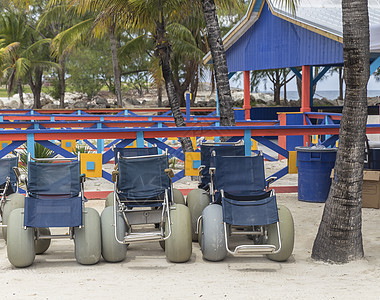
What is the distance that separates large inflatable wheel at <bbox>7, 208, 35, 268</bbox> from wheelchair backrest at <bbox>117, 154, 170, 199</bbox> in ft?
3.27

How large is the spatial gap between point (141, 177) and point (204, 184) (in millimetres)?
1318

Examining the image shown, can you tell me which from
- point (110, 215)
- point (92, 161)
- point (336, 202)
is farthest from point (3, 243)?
point (336, 202)

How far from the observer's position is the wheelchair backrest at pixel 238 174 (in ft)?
20.4

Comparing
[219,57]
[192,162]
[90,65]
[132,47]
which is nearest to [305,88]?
[219,57]

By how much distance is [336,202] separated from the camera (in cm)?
578

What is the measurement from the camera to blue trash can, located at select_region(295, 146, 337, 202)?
863 cm

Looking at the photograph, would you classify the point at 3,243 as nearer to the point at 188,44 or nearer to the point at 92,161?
the point at 92,161

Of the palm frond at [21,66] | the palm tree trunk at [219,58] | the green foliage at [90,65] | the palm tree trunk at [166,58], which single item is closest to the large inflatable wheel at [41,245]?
the palm tree trunk at [219,58]

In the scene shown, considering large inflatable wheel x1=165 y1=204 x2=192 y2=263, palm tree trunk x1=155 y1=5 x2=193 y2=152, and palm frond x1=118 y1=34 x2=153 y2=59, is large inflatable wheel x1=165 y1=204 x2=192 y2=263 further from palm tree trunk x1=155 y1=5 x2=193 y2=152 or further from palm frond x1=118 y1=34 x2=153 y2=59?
palm frond x1=118 y1=34 x2=153 y2=59

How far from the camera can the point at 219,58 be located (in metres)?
9.84

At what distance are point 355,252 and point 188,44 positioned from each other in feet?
68.1

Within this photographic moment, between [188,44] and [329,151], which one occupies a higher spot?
[188,44]

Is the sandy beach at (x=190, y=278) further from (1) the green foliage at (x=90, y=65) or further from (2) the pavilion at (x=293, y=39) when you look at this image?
(1) the green foliage at (x=90, y=65)

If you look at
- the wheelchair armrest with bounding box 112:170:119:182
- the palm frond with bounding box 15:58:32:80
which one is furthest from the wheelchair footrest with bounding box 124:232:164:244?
the palm frond with bounding box 15:58:32:80
